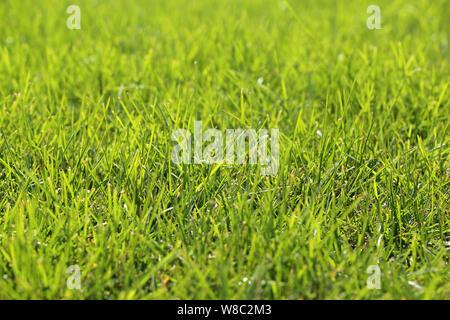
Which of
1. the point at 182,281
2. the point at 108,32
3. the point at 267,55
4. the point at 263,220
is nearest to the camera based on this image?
the point at 182,281

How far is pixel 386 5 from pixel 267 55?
1942 mm

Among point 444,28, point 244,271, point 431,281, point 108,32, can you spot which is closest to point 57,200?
point 244,271

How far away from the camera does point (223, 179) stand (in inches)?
70.9

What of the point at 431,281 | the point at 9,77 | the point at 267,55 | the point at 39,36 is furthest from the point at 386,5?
the point at 431,281

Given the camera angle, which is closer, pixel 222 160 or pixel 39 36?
pixel 222 160

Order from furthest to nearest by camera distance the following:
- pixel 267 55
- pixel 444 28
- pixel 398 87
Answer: pixel 444 28
pixel 267 55
pixel 398 87

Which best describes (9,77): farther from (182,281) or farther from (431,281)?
(431,281)

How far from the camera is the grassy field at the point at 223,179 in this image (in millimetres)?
1409

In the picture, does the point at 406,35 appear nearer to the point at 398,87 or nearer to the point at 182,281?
the point at 398,87

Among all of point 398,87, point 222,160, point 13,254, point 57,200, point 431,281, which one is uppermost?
point 398,87

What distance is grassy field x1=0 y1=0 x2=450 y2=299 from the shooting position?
55.5 inches

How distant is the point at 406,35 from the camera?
354 cm

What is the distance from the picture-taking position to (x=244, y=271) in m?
1.45

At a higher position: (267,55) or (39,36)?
(39,36)
